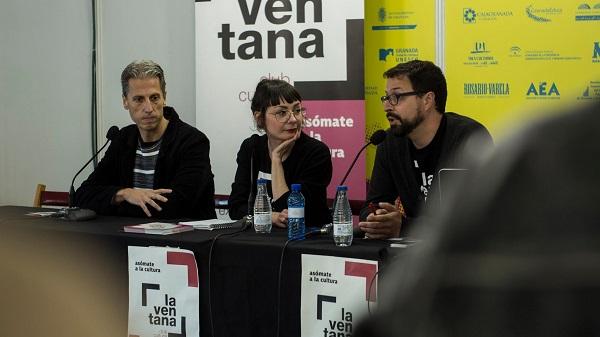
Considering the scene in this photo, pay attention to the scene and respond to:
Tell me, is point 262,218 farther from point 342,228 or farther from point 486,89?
point 486,89

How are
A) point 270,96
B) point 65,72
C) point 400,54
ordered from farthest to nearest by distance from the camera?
point 65,72
point 400,54
point 270,96

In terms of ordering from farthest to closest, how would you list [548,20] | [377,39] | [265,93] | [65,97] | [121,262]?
[65,97]
[377,39]
[548,20]
[265,93]
[121,262]

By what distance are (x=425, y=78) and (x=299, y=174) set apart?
0.70 m

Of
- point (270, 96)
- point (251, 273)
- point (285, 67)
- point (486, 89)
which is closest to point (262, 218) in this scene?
point (251, 273)

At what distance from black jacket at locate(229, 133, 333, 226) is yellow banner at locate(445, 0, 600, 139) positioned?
1.28 metres

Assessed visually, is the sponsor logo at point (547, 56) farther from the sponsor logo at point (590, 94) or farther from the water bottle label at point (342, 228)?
the sponsor logo at point (590, 94)

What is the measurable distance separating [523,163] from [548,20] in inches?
169

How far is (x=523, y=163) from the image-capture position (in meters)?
0.31

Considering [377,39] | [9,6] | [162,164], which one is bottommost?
[162,164]

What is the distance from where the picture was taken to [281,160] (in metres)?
3.46

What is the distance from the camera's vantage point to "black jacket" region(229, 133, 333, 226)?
334 centimetres

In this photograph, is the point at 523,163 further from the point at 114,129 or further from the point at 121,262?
the point at 114,129

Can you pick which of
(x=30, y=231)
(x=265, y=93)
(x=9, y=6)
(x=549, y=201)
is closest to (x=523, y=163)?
(x=549, y=201)

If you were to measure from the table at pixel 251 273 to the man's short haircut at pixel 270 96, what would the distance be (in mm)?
838
